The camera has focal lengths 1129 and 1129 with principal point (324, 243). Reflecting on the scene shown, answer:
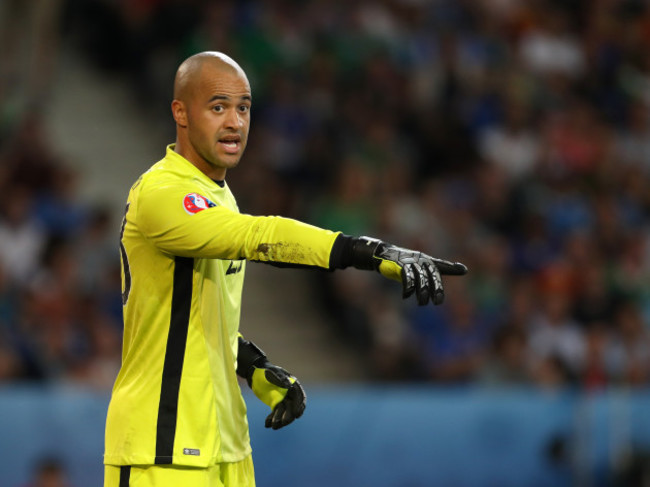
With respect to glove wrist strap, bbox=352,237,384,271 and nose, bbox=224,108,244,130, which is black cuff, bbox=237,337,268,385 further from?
A: glove wrist strap, bbox=352,237,384,271

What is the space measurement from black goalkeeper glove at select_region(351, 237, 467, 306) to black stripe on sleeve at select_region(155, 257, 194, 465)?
0.67 m

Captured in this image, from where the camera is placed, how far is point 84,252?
854cm

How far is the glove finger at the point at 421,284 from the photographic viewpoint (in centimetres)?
313

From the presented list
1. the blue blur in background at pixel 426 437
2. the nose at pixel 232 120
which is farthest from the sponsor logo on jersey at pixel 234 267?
the blue blur in background at pixel 426 437

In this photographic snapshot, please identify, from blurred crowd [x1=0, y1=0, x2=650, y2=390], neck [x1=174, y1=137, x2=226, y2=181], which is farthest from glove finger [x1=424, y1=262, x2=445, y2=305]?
blurred crowd [x1=0, y1=0, x2=650, y2=390]

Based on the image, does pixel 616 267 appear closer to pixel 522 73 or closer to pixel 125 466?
pixel 522 73

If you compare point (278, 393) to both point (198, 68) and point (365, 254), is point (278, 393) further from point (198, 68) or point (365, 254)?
point (198, 68)

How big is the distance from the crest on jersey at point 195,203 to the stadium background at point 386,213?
4.31 meters

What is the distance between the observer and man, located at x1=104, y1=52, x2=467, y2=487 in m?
3.51

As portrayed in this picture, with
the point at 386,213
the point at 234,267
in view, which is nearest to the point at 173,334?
the point at 234,267

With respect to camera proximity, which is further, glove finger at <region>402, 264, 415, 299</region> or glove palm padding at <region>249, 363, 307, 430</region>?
glove palm padding at <region>249, 363, 307, 430</region>

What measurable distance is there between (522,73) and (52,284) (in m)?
5.84

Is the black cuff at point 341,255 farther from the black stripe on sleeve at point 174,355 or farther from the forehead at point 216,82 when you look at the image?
the forehead at point 216,82

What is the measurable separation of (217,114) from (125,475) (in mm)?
1220
